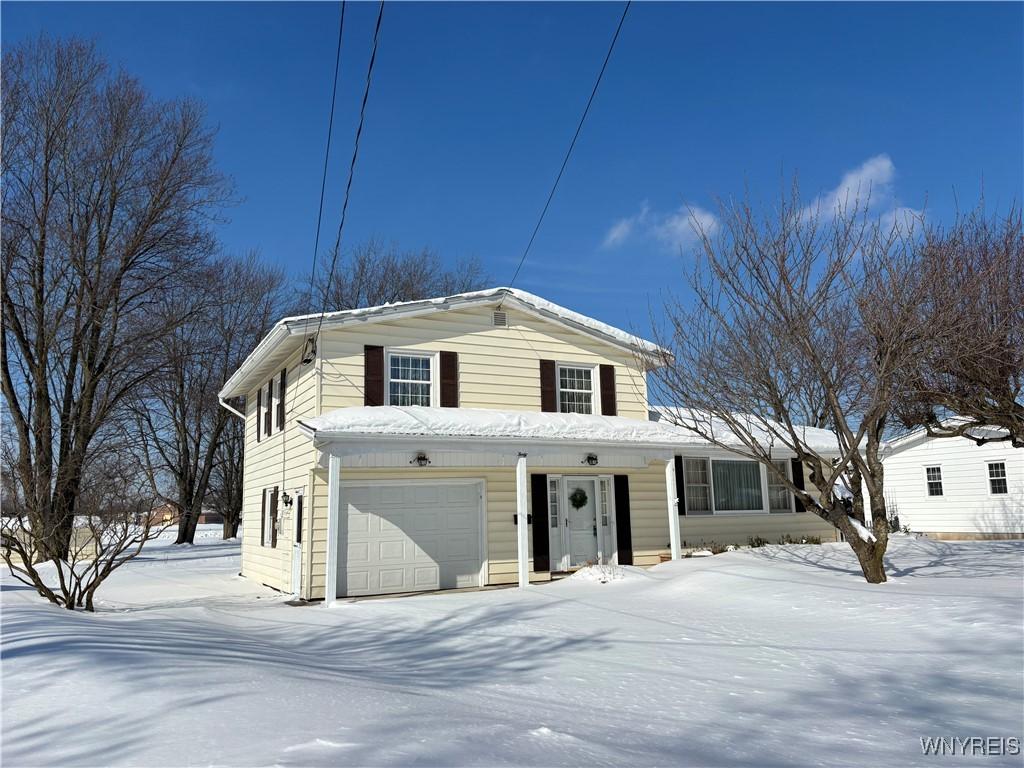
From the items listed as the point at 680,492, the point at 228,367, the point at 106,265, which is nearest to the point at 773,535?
the point at 680,492

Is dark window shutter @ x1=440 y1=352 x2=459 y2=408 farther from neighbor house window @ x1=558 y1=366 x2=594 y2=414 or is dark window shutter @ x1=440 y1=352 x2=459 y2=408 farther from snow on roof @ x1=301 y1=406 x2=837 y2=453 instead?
neighbor house window @ x1=558 y1=366 x2=594 y2=414

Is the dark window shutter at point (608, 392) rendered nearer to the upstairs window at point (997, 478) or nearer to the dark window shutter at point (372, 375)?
the dark window shutter at point (372, 375)

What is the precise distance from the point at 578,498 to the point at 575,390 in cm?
234

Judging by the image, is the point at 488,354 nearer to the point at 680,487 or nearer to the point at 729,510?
the point at 680,487

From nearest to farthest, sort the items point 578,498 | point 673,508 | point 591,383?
point 673,508, point 578,498, point 591,383

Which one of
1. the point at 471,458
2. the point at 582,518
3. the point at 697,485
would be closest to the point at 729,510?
the point at 697,485

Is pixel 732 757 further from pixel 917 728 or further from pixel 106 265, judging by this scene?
pixel 106 265

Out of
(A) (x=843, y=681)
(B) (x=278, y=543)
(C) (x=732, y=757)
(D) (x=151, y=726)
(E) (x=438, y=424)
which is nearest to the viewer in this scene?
(D) (x=151, y=726)

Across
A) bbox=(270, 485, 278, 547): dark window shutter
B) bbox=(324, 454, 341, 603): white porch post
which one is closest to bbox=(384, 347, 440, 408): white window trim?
bbox=(324, 454, 341, 603): white porch post

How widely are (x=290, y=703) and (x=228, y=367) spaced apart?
105 feet

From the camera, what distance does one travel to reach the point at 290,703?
4.49 meters

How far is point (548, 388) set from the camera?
15758 mm

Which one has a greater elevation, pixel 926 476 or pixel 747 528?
pixel 926 476

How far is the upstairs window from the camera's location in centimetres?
2409
